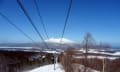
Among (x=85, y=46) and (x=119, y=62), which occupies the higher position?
(x=85, y=46)

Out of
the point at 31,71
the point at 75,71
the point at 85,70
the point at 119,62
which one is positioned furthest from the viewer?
the point at 119,62

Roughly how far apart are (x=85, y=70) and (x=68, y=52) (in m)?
3.80

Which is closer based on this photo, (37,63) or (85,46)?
(85,46)

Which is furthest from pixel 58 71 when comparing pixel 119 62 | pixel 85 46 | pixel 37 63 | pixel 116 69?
pixel 37 63

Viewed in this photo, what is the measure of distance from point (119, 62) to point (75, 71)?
8689 mm

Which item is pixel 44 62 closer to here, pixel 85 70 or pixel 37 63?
pixel 37 63

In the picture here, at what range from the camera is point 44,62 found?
103ft

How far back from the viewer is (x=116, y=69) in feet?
74.3

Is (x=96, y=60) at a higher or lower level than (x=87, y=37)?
lower

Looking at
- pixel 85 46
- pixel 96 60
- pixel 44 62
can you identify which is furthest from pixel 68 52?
pixel 44 62

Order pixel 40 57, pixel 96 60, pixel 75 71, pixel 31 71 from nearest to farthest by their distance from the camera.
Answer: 1. pixel 75 71
2. pixel 31 71
3. pixel 96 60
4. pixel 40 57

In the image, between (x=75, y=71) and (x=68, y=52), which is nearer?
(x=75, y=71)

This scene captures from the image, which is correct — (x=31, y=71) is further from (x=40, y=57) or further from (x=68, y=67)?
(x=40, y=57)

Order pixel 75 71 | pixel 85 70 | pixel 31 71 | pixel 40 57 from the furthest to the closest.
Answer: pixel 40 57
pixel 31 71
pixel 85 70
pixel 75 71
